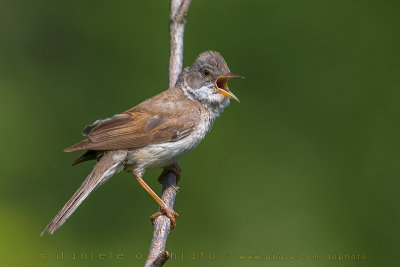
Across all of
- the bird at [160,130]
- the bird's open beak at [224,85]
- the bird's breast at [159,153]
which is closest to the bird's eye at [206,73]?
the bird at [160,130]

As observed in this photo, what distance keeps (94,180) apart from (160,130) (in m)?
0.73

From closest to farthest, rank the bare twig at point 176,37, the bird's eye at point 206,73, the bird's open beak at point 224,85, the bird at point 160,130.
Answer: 1. the bird at point 160,130
2. the bird's open beak at point 224,85
3. the bird's eye at point 206,73
4. the bare twig at point 176,37

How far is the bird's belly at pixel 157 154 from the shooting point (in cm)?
481

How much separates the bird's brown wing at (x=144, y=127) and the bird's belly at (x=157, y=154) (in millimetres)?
45

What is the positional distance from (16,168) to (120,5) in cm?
242

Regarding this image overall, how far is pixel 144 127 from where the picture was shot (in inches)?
191

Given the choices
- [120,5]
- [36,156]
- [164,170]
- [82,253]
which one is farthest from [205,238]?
[120,5]

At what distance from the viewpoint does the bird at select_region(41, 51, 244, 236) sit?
4695 millimetres

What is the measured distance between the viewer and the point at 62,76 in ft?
22.5

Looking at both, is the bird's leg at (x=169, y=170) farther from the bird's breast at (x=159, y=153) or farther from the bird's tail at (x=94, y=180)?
the bird's tail at (x=94, y=180)

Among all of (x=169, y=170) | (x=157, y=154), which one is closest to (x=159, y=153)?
(x=157, y=154)

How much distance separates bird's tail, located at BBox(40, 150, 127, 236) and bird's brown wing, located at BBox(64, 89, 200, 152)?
0.09 m

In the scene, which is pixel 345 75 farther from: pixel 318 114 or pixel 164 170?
pixel 164 170

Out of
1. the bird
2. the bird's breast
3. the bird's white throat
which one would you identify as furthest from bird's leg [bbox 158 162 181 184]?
the bird's white throat
